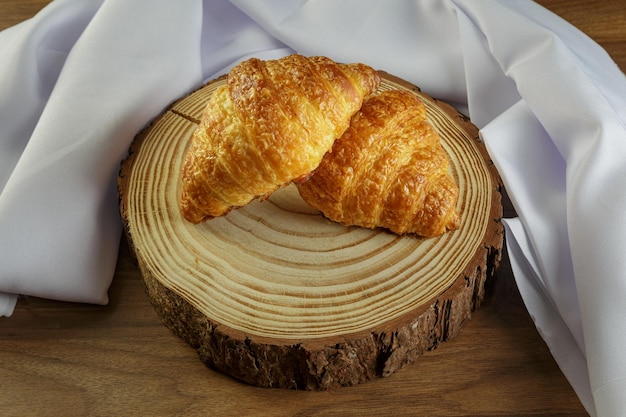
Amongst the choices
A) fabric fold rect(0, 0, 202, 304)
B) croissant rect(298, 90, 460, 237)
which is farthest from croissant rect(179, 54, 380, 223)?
fabric fold rect(0, 0, 202, 304)

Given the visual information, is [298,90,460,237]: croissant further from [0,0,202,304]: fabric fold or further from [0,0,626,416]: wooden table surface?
[0,0,202,304]: fabric fold

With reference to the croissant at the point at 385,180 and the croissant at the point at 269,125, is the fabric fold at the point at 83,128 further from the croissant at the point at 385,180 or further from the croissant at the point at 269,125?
the croissant at the point at 385,180

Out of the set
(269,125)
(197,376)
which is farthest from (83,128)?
(197,376)

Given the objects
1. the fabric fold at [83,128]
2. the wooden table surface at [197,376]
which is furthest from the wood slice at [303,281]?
the fabric fold at [83,128]

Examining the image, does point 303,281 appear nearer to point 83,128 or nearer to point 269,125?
point 269,125

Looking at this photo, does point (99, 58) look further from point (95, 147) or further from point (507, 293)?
point (507, 293)

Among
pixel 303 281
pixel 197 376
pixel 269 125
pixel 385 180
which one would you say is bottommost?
pixel 197 376
